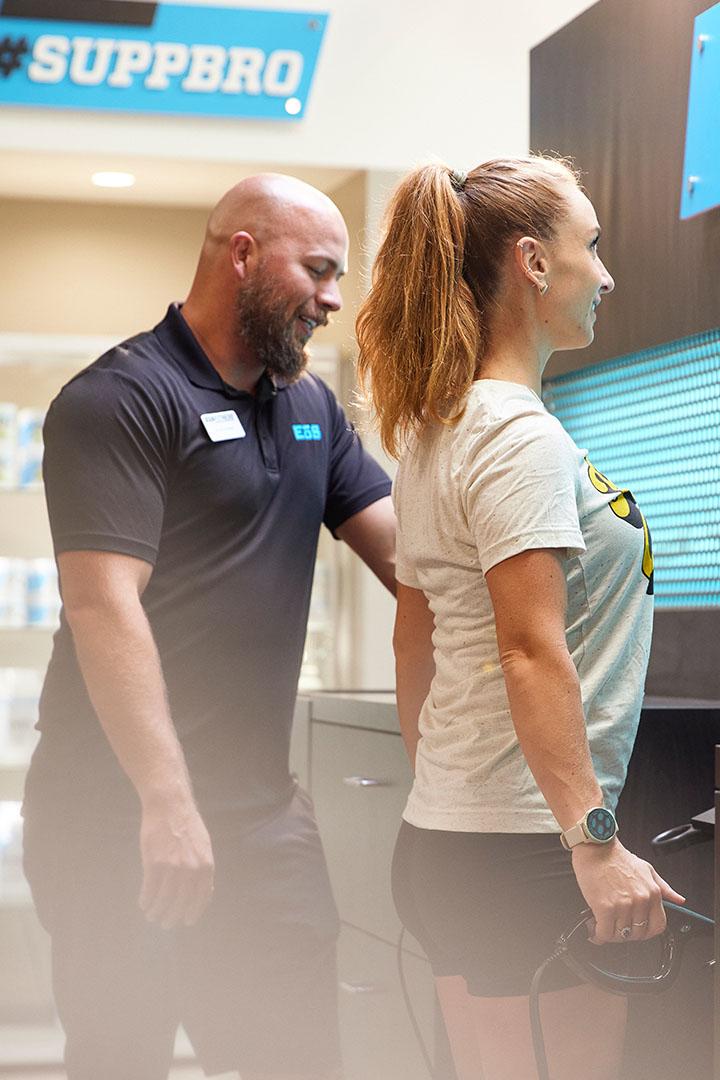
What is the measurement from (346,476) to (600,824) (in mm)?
1020

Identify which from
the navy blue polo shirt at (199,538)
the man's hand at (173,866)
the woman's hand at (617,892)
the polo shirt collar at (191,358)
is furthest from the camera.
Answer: the polo shirt collar at (191,358)

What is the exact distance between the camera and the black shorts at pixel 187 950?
2.00 metres

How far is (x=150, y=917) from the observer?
1.82 meters

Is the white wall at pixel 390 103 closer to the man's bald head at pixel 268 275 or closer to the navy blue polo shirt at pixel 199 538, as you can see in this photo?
the man's bald head at pixel 268 275

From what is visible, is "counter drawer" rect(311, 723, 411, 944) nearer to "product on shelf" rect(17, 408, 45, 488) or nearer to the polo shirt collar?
the polo shirt collar

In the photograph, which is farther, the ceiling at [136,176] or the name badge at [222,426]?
the ceiling at [136,176]

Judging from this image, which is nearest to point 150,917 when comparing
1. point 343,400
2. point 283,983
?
point 283,983

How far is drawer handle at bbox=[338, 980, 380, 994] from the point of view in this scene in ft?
8.71

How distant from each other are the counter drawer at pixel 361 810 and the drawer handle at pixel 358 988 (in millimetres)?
105

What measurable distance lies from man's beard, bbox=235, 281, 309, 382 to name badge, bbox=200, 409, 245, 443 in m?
0.12

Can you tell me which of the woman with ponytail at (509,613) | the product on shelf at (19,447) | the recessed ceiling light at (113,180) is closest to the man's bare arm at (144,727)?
the woman with ponytail at (509,613)

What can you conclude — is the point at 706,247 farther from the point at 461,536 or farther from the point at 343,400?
the point at 343,400

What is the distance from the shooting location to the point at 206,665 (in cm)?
199

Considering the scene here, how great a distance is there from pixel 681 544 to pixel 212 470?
800mm
